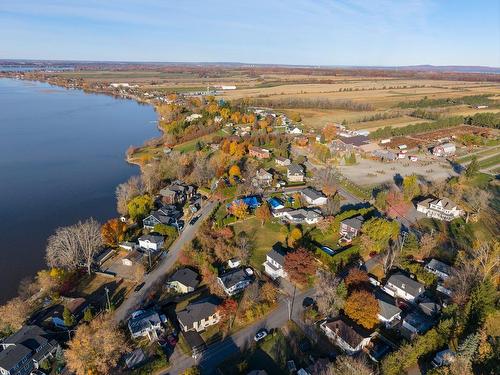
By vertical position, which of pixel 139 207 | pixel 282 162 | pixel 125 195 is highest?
pixel 282 162

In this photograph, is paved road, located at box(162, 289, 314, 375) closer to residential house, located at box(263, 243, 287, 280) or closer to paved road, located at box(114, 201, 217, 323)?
residential house, located at box(263, 243, 287, 280)

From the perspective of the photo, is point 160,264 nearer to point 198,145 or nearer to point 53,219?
point 53,219

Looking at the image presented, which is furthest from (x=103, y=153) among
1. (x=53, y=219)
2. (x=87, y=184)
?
(x=53, y=219)

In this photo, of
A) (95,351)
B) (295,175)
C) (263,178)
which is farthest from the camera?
(295,175)

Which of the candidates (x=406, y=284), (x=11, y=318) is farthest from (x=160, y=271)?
(x=406, y=284)

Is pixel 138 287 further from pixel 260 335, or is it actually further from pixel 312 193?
pixel 312 193

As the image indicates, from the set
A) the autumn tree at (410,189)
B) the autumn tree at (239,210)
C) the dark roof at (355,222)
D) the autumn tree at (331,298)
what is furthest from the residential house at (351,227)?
the autumn tree at (239,210)
